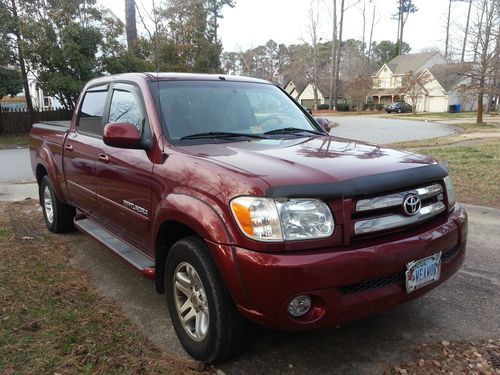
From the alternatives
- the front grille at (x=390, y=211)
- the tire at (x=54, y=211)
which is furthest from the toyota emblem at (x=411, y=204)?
the tire at (x=54, y=211)

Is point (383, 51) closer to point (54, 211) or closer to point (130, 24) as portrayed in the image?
point (130, 24)

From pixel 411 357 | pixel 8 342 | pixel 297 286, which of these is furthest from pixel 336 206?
pixel 8 342

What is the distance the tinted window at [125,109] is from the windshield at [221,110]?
0.22 metres

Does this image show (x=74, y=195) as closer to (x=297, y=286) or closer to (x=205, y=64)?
(x=297, y=286)

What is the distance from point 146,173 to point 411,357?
2.14 meters

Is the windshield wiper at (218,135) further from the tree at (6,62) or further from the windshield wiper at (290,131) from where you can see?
the tree at (6,62)

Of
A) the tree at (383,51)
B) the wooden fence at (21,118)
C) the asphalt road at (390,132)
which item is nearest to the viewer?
the asphalt road at (390,132)

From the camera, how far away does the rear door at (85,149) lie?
4.25m

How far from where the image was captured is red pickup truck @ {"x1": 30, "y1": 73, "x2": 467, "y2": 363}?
7.98ft

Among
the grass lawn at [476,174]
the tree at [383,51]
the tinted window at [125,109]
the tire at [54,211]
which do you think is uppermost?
the tree at [383,51]

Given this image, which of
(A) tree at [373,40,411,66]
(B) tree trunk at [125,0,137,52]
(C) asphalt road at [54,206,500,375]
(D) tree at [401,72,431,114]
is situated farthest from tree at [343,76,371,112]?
(C) asphalt road at [54,206,500,375]

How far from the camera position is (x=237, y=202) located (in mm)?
2510

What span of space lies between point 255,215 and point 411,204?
3.12 ft

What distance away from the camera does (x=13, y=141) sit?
20.1m
